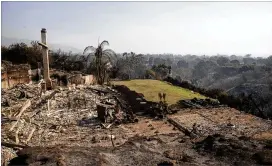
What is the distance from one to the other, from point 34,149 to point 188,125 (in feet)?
18.8

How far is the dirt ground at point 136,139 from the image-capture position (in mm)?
7605

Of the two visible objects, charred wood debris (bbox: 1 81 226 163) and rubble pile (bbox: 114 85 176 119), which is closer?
charred wood debris (bbox: 1 81 226 163)

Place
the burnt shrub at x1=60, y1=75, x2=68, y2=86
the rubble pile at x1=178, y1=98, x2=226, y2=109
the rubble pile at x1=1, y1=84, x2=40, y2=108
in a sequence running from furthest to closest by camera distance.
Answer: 1. the burnt shrub at x1=60, y1=75, x2=68, y2=86
2. the rubble pile at x1=178, y1=98, x2=226, y2=109
3. the rubble pile at x1=1, y1=84, x2=40, y2=108

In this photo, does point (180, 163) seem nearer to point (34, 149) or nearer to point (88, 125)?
point (34, 149)

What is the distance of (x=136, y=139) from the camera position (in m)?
9.38

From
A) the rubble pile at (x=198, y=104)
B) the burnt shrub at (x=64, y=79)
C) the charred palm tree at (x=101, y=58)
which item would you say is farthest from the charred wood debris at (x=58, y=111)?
the charred palm tree at (x=101, y=58)

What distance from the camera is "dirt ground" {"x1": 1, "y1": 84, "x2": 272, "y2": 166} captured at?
7605 millimetres

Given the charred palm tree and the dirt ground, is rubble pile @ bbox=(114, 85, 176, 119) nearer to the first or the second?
the dirt ground

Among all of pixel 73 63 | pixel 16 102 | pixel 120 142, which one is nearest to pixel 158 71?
pixel 73 63

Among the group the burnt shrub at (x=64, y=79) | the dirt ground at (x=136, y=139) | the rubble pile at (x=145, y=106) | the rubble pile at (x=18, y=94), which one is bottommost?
the dirt ground at (x=136, y=139)

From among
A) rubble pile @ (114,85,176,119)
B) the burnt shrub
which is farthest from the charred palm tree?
rubble pile @ (114,85,176,119)

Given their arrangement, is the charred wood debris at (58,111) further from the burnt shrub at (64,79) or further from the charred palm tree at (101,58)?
the charred palm tree at (101,58)

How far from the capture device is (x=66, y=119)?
11734mm

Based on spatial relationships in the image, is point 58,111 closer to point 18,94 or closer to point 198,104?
point 18,94
